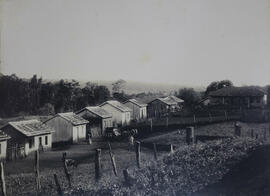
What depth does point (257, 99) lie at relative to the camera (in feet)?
144

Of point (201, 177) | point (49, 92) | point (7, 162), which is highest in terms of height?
point (49, 92)

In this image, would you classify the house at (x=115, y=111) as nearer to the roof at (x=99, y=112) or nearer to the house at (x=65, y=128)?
the roof at (x=99, y=112)

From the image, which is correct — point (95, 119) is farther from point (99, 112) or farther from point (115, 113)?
point (115, 113)

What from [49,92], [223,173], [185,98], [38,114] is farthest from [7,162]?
[185,98]

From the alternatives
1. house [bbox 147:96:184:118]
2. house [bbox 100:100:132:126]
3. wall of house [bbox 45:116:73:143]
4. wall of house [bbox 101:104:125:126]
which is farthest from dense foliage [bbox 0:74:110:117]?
wall of house [bbox 45:116:73:143]

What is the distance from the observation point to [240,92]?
149 ft

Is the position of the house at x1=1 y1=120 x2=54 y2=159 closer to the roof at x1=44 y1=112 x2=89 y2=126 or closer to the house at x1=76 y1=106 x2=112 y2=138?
the roof at x1=44 y1=112 x2=89 y2=126

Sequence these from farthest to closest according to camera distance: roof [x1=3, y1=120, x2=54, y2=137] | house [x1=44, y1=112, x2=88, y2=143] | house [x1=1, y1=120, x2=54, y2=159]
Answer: house [x1=44, y1=112, x2=88, y2=143] → roof [x1=3, y1=120, x2=54, y2=137] → house [x1=1, y1=120, x2=54, y2=159]

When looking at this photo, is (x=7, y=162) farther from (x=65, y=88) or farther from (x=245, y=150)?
(x=65, y=88)

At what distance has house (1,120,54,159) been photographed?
25253 mm

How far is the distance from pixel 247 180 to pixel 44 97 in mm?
51402

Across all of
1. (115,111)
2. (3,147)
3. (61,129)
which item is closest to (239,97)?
(115,111)

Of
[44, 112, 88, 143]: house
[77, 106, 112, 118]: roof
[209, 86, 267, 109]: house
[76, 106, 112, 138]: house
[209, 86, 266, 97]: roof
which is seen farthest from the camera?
[209, 86, 267, 109]: house

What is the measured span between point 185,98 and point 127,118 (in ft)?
67.9
